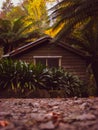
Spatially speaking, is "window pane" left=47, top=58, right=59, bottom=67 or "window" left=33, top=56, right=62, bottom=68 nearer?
"window" left=33, top=56, right=62, bottom=68

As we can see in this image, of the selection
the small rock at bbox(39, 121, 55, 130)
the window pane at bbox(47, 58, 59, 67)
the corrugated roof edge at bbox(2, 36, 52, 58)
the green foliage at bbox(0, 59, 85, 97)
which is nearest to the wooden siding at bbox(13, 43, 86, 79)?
the window pane at bbox(47, 58, 59, 67)

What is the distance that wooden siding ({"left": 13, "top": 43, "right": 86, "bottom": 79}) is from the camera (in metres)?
24.0

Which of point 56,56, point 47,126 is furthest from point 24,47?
point 47,126

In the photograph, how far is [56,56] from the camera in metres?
24.4

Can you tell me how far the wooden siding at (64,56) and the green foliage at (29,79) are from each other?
5.57m

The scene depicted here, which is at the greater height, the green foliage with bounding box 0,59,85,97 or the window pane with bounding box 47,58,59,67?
the window pane with bounding box 47,58,59,67

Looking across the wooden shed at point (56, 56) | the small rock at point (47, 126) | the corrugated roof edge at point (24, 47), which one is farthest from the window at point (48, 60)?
the small rock at point (47, 126)

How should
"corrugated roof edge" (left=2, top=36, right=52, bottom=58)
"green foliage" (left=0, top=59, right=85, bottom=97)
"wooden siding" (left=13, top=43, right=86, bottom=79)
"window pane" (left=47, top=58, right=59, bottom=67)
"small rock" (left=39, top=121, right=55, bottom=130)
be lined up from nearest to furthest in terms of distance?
"small rock" (left=39, top=121, right=55, bottom=130)
"green foliage" (left=0, top=59, right=85, bottom=97)
"corrugated roof edge" (left=2, top=36, right=52, bottom=58)
"wooden siding" (left=13, top=43, right=86, bottom=79)
"window pane" (left=47, top=58, right=59, bottom=67)

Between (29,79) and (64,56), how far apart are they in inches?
312

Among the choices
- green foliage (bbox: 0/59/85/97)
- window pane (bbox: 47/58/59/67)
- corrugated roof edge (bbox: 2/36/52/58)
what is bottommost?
green foliage (bbox: 0/59/85/97)

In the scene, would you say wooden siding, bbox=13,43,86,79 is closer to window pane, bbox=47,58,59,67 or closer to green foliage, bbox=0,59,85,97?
window pane, bbox=47,58,59,67

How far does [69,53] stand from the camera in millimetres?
24438

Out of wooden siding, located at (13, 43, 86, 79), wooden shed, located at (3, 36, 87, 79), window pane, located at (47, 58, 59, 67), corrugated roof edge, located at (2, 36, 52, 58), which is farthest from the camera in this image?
window pane, located at (47, 58, 59, 67)

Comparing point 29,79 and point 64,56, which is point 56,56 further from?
point 29,79
